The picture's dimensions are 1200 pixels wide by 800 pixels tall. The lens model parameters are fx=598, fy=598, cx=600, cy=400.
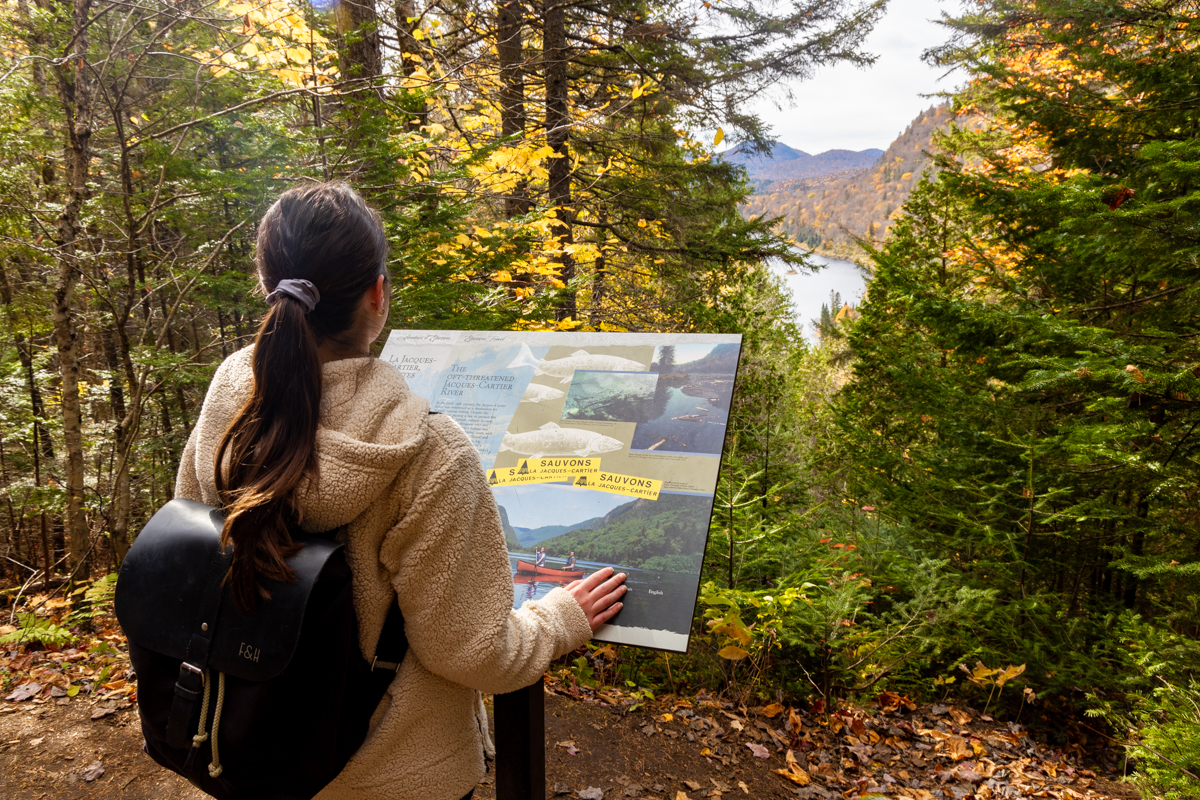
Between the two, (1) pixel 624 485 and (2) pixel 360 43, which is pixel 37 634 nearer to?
(1) pixel 624 485

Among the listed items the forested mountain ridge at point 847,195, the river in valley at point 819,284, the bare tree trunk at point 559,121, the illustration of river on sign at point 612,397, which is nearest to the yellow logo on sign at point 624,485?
the illustration of river on sign at point 612,397


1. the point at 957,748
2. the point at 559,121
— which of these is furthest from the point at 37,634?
the point at 559,121

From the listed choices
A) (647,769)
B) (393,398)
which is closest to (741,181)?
(647,769)

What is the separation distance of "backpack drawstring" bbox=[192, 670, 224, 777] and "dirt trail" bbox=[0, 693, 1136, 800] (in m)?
2.15

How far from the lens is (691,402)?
74.1 inches

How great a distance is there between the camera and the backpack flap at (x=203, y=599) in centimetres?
106

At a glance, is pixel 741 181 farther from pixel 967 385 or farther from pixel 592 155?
pixel 967 385

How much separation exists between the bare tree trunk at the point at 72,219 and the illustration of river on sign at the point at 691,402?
4090 millimetres

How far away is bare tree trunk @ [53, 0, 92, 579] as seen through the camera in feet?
12.3

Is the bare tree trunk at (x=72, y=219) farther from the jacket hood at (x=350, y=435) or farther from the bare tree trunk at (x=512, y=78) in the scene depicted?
the bare tree trunk at (x=512, y=78)

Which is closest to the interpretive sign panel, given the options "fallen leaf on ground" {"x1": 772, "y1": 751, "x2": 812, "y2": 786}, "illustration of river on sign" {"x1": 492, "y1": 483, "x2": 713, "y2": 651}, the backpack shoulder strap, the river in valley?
"illustration of river on sign" {"x1": 492, "y1": 483, "x2": 713, "y2": 651}

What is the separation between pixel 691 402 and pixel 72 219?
14.3ft

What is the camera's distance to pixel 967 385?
18.3ft

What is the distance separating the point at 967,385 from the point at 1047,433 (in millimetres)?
796
